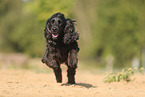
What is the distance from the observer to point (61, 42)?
21.5 feet

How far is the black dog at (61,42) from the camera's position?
6.38m

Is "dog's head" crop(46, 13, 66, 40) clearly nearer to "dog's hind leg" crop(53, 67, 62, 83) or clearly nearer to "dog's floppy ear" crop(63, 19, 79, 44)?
"dog's floppy ear" crop(63, 19, 79, 44)

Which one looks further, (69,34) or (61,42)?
(61,42)

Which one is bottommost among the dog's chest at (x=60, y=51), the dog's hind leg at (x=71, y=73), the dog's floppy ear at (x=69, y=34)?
the dog's hind leg at (x=71, y=73)

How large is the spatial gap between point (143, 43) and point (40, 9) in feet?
30.6

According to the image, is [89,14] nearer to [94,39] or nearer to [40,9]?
[94,39]

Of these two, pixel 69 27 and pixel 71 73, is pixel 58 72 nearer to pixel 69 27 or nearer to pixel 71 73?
pixel 71 73

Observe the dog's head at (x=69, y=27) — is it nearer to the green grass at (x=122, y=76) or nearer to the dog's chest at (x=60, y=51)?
the dog's chest at (x=60, y=51)

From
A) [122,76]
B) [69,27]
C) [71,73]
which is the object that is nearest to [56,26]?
[69,27]

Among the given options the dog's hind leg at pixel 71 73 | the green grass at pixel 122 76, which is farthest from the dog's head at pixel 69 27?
the green grass at pixel 122 76

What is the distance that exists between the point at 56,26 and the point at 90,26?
36.5 metres

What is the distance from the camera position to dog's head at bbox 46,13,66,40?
6289 millimetres

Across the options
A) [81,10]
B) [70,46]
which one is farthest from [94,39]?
[70,46]

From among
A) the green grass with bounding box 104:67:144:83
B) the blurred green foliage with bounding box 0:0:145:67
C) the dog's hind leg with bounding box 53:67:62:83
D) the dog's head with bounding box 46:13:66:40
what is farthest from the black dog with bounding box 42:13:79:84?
the blurred green foliage with bounding box 0:0:145:67
